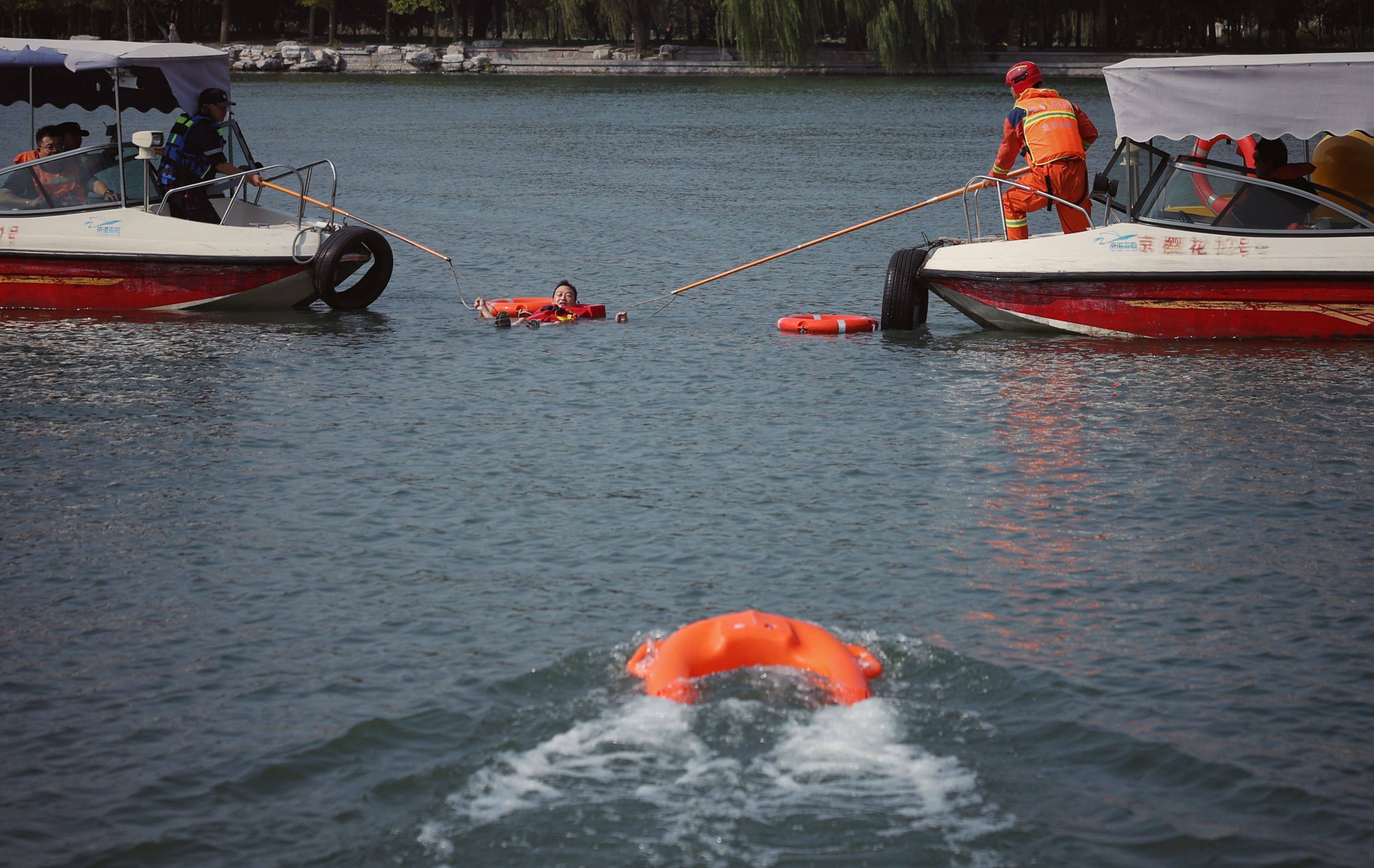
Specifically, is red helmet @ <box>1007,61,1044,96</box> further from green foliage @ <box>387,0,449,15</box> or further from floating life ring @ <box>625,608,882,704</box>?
green foliage @ <box>387,0,449,15</box>

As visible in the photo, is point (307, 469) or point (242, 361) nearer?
point (307, 469)

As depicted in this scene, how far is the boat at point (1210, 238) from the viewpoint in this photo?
46.8ft

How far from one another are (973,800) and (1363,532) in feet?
15.4

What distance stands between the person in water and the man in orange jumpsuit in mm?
4447

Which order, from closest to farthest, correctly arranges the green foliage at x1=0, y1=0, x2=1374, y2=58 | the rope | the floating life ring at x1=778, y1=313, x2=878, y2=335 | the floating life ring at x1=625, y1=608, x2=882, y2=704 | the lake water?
the lake water
the floating life ring at x1=625, y1=608, x2=882, y2=704
the floating life ring at x1=778, y1=313, x2=878, y2=335
the rope
the green foliage at x1=0, y1=0, x2=1374, y2=58

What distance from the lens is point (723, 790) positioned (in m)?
6.32

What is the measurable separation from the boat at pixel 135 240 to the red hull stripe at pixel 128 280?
13 millimetres

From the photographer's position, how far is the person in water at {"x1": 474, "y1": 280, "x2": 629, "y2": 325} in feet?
55.2

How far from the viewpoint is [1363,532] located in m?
9.66

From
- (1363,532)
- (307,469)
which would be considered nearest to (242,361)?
(307,469)

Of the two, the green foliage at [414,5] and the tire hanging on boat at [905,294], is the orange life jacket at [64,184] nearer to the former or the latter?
the tire hanging on boat at [905,294]

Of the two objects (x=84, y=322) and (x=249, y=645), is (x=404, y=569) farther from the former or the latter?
(x=84, y=322)

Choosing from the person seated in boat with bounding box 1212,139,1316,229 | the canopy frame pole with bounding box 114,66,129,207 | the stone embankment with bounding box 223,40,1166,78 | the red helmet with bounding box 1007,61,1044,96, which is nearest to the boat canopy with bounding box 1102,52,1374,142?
the person seated in boat with bounding box 1212,139,1316,229

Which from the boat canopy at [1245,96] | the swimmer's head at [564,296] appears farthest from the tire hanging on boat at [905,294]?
the swimmer's head at [564,296]
